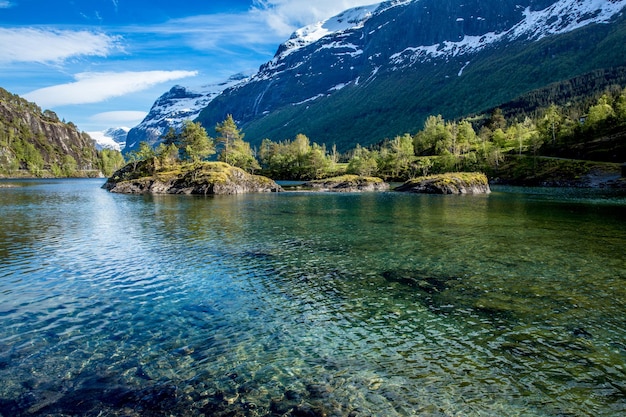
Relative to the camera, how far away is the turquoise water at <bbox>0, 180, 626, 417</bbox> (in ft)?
43.1

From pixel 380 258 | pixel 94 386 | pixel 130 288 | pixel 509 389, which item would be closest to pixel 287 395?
pixel 94 386

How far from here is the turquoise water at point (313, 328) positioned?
13148mm

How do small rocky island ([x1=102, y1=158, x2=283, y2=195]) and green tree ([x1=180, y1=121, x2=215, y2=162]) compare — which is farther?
green tree ([x1=180, y1=121, x2=215, y2=162])

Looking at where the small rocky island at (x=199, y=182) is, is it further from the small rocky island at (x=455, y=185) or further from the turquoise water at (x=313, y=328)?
the turquoise water at (x=313, y=328)

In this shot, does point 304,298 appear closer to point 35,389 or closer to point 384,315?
point 384,315

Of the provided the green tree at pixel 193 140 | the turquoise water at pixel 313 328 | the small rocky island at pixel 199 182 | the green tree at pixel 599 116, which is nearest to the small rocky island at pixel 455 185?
the small rocky island at pixel 199 182

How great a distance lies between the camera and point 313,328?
19094 millimetres

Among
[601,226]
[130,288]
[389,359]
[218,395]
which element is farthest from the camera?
[601,226]

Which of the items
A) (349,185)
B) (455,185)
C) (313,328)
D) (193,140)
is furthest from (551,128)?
(313,328)

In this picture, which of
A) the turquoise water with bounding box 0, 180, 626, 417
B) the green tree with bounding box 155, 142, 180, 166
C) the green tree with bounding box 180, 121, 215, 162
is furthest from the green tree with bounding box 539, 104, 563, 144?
the green tree with bounding box 155, 142, 180, 166

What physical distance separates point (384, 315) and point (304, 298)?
17.5 ft

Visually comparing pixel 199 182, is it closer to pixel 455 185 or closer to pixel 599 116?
pixel 455 185

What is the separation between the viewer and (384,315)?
2056 centimetres

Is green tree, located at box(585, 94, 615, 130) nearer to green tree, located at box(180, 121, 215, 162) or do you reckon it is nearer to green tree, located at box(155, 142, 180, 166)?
green tree, located at box(180, 121, 215, 162)
